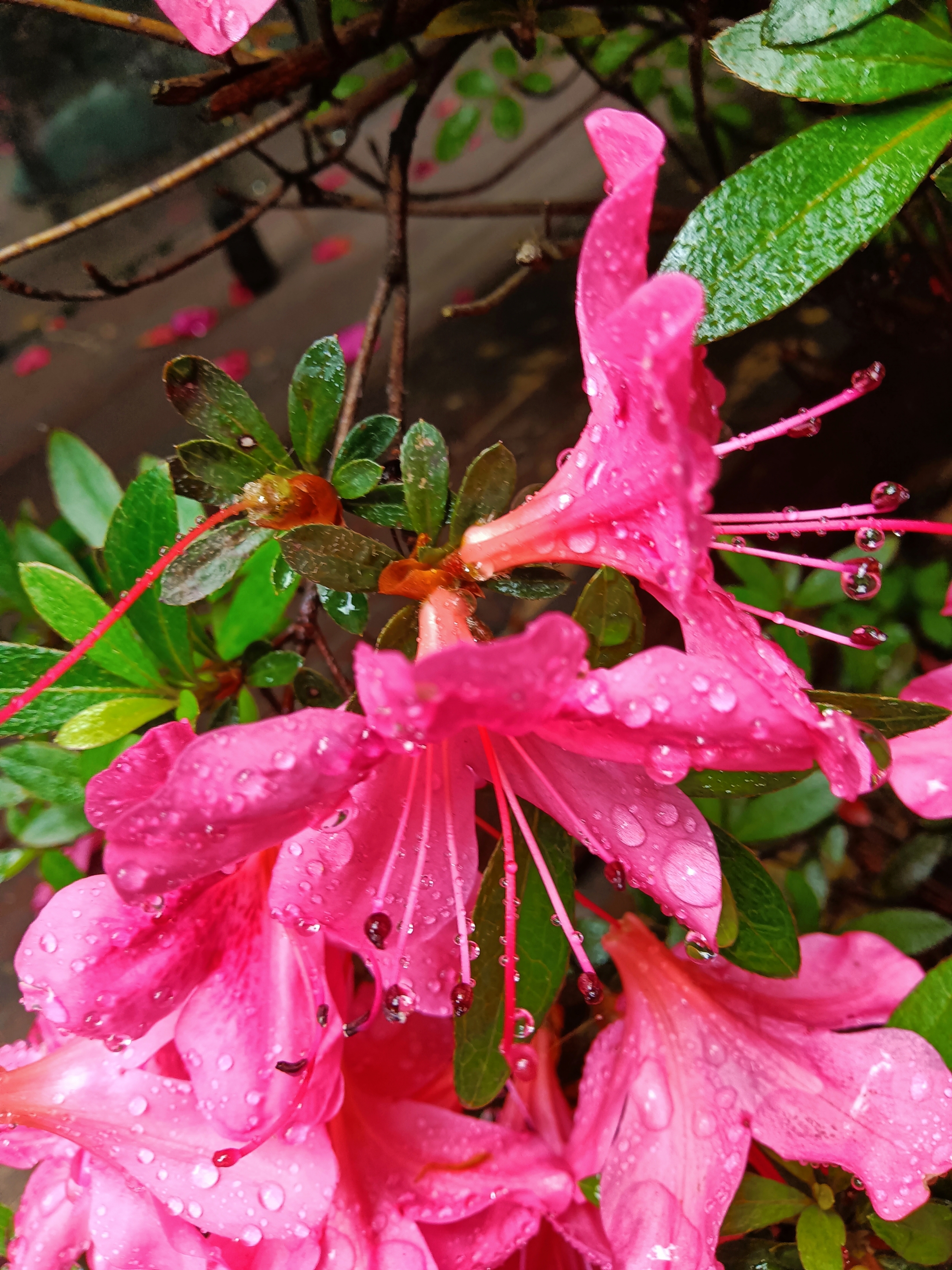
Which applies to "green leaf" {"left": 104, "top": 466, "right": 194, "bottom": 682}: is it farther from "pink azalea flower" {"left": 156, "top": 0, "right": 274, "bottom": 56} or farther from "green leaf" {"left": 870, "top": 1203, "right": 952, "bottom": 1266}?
"green leaf" {"left": 870, "top": 1203, "right": 952, "bottom": 1266}

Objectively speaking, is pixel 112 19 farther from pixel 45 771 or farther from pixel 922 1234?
pixel 922 1234

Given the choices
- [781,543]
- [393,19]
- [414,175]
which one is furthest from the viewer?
[414,175]

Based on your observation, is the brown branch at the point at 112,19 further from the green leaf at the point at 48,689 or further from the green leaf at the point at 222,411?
the green leaf at the point at 48,689

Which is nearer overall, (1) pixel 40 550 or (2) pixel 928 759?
(2) pixel 928 759

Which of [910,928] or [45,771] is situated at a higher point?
[45,771]

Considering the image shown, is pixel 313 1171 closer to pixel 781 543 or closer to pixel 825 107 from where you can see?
pixel 781 543

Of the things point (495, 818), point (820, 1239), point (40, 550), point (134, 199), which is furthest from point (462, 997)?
point (40, 550)

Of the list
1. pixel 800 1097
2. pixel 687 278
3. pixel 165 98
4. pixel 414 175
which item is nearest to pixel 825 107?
pixel 414 175
